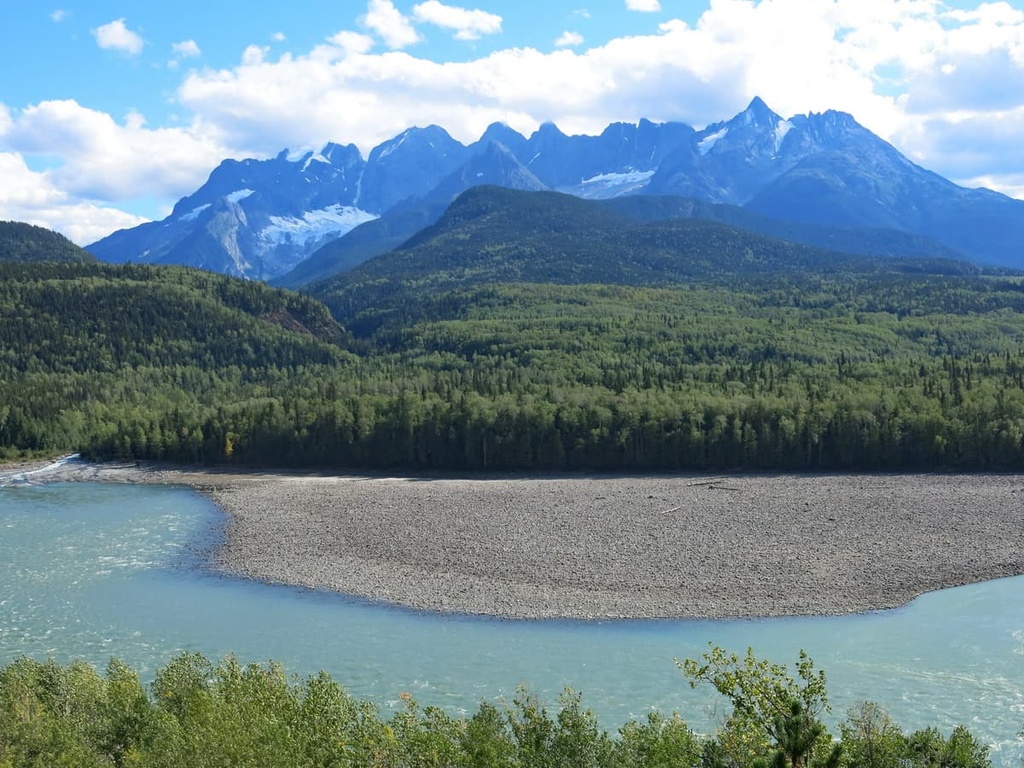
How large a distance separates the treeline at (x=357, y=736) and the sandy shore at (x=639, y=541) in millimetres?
23387

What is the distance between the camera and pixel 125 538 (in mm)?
75000

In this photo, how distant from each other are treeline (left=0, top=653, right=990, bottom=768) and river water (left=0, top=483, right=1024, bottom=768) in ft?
29.0

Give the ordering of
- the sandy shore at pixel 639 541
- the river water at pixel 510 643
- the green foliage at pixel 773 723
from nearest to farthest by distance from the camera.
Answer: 1. the green foliage at pixel 773 723
2. the river water at pixel 510 643
3. the sandy shore at pixel 639 541

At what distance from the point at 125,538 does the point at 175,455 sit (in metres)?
47.4

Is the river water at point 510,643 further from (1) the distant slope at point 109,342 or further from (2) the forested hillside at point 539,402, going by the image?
(1) the distant slope at point 109,342

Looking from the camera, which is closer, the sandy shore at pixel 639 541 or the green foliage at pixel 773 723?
the green foliage at pixel 773 723

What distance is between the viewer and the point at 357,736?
91.1 feet

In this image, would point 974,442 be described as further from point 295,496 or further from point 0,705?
point 0,705

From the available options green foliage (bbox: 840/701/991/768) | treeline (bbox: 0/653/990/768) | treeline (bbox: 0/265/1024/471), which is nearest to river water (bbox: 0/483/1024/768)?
treeline (bbox: 0/653/990/768)

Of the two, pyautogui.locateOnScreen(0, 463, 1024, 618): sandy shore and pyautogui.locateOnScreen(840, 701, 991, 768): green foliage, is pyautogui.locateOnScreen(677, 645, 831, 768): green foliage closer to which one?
pyautogui.locateOnScreen(840, 701, 991, 768): green foliage

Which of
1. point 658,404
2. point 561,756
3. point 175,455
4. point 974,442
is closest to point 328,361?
point 175,455

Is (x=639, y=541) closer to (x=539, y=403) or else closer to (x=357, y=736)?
(x=357, y=736)

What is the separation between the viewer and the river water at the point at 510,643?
127 ft

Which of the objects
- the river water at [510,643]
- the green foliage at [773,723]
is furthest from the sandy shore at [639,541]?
the green foliage at [773,723]
